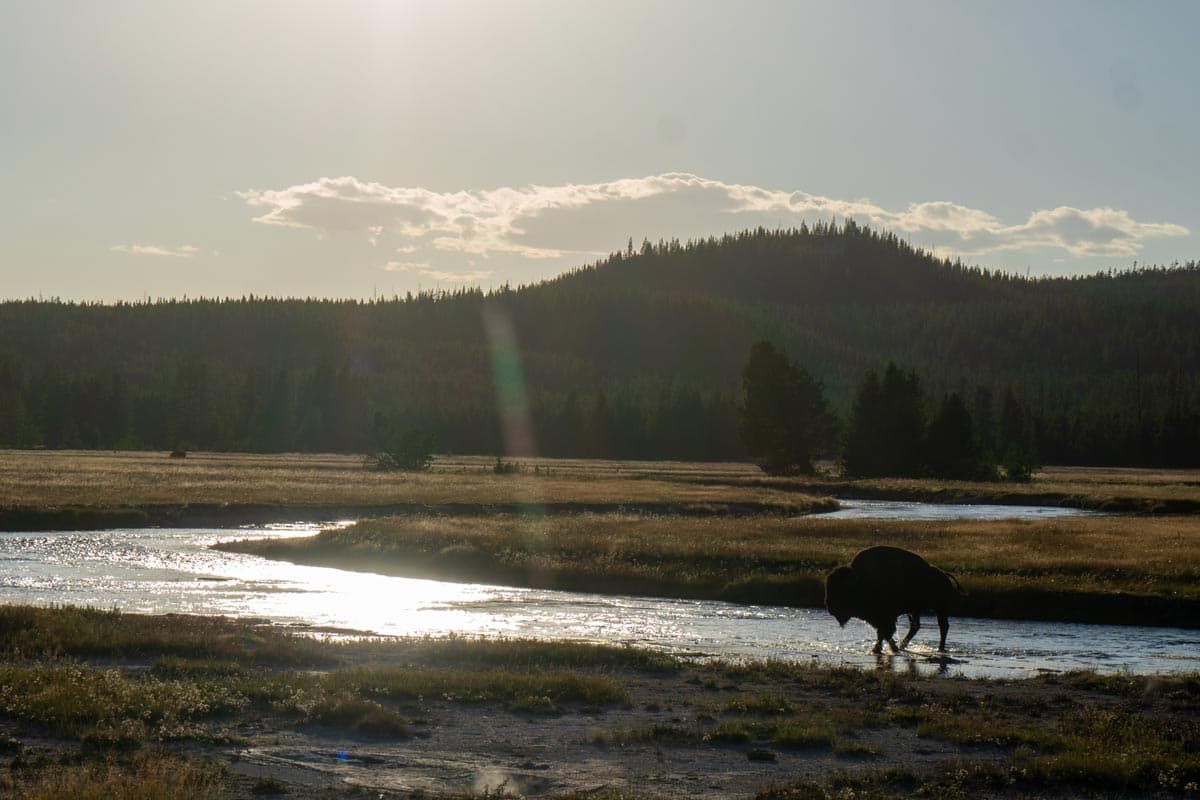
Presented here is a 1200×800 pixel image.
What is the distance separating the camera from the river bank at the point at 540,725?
11.8 metres

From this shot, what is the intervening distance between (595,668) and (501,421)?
6472 inches

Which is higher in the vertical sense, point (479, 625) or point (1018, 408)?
point (1018, 408)

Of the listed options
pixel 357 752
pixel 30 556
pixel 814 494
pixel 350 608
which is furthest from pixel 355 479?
pixel 357 752

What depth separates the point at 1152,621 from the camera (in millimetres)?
28078

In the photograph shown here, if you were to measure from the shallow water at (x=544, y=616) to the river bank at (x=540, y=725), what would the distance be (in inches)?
133

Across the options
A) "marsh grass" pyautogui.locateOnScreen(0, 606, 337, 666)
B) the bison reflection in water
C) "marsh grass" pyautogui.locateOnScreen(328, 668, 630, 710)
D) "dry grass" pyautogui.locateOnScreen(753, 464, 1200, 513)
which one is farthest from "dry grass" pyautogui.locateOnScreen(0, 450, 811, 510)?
"marsh grass" pyautogui.locateOnScreen(328, 668, 630, 710)

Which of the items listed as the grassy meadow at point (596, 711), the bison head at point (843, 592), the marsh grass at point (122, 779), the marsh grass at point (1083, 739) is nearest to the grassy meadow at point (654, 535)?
the grassy meadow at point (596, 711)

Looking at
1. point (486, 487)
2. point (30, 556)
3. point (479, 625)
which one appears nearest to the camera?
point (479, 625)

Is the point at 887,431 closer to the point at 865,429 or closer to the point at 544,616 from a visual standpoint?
the point at 865,429

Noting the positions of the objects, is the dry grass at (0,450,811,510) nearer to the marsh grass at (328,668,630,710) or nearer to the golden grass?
the golden grass

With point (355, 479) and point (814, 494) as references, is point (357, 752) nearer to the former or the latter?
point (355, 479)

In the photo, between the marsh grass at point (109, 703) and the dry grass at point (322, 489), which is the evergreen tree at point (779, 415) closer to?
the dry grass at point (322, 489)

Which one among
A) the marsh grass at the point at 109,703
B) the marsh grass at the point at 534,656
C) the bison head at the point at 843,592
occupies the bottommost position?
the marsh grass at the point at 534,656

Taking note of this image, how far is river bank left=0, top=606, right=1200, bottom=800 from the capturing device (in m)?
11.8
